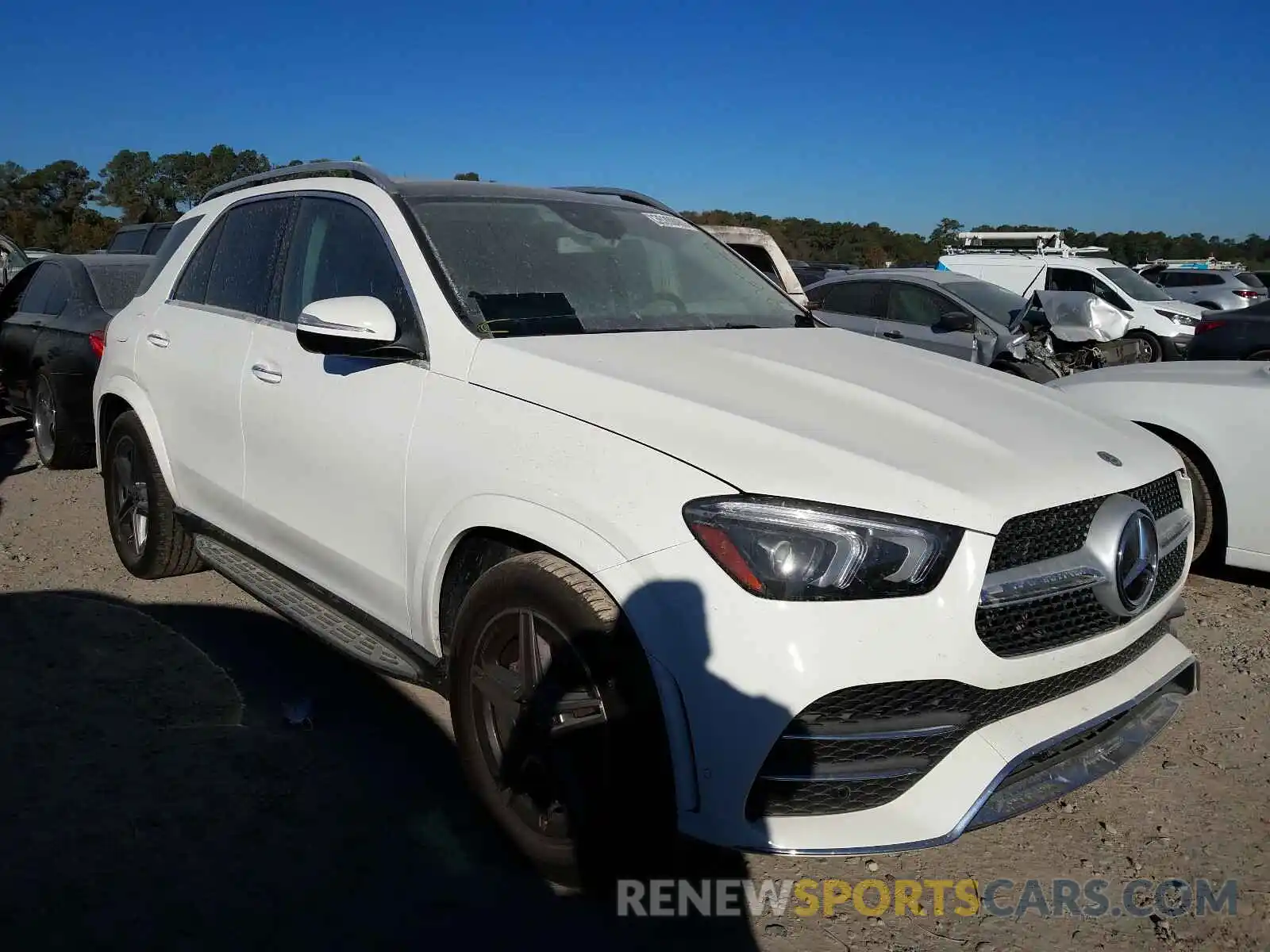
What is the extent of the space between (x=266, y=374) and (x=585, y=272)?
1.19 meters

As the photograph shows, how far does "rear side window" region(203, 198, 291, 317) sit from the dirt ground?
55.3 inches

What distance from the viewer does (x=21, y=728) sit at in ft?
10.9

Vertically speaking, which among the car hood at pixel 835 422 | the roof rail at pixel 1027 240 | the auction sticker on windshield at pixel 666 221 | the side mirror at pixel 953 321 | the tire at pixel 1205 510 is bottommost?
the tire at pixel 1205 510

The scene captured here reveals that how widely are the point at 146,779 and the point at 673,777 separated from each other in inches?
72.5

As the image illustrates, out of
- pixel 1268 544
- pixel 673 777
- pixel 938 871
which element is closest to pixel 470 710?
pixel 673 777

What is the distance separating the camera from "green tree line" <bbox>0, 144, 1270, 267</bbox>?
129 ft

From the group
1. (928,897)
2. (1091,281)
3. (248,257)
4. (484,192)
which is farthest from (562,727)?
(1091,281)

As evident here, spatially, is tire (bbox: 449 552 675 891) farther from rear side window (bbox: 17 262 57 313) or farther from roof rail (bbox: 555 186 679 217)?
rear side window (bbox: 17 262 57 313)

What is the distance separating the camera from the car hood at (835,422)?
2.15 meters

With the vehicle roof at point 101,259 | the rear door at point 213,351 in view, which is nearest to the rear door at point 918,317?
the vehicle roof at point 101,259

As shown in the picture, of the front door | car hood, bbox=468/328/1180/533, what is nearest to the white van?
car hood, bbox=468/328/1180/533

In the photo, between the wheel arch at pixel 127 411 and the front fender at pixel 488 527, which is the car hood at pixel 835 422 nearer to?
the front fender at pixel 488 527

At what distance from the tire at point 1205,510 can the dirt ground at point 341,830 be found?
546 mm

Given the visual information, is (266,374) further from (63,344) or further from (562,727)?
(63,344)
